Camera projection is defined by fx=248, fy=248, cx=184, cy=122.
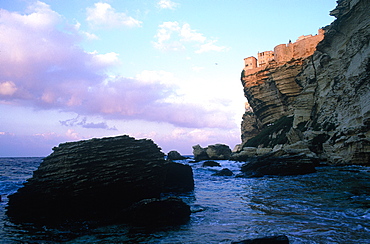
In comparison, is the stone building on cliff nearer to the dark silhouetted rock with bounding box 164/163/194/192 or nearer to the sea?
the dark silhouetted rock with bounding box 164/163/194/192

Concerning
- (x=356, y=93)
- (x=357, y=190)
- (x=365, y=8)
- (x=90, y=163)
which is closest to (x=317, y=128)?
(x=356, y=93)

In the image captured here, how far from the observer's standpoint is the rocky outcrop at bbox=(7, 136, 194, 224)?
34.0 feet

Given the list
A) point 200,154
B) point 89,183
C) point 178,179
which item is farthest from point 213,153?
point 89,183

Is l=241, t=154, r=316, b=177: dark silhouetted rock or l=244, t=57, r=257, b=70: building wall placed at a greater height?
l=244, t=57, r=257, b=70: building wall

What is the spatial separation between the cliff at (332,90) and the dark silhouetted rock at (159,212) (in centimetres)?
1937

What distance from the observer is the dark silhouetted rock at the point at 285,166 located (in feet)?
71.8

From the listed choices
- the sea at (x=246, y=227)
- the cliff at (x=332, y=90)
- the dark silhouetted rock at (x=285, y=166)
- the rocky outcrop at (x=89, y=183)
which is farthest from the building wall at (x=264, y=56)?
the rocky outcrop at (x=89, y=183)

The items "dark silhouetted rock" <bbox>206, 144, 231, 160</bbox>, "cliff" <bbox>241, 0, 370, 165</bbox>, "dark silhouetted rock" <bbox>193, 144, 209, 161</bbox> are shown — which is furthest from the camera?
"dark silhouetted rock" <bbox>206, 144, 231, 160</bbox>

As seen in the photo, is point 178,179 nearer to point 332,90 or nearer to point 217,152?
point 332,90

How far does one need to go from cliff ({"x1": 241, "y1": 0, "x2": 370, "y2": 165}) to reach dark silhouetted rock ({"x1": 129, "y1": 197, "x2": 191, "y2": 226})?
19369 millimetres

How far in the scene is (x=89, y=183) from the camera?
10625mm

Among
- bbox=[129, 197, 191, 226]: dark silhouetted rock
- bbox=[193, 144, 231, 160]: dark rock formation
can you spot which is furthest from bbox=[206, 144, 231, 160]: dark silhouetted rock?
bbox=[129, 197, 191, 226]: dark silhouetted rock

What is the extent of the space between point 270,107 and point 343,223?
6542 centimetres

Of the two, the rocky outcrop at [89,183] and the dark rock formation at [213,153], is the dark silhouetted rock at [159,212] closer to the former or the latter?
the rocky outcrop at [89,183]
